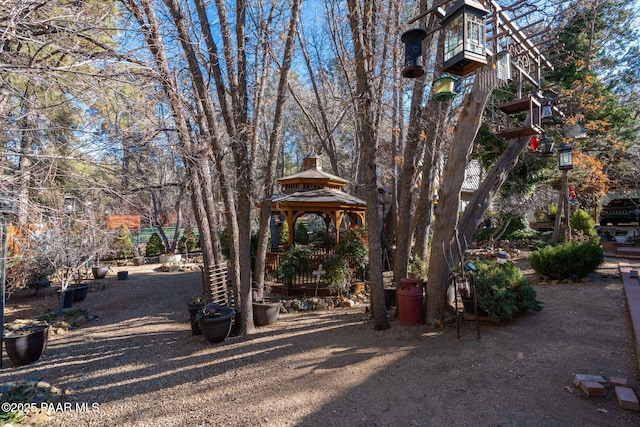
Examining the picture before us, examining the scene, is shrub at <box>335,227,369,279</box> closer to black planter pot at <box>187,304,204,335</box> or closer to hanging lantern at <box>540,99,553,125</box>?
black planter pot at <box>187,304,204,335</box>

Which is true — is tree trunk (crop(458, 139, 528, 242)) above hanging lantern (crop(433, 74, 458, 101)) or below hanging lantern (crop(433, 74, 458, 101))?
below

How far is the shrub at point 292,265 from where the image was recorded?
27.0 ft

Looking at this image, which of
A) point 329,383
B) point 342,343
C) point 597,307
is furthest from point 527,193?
point 329,383

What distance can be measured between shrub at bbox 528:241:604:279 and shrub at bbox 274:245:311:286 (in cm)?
586

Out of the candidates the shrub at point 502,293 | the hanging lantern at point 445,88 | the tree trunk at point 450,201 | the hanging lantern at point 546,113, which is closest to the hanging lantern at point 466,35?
the hanging lantern at point 445,88

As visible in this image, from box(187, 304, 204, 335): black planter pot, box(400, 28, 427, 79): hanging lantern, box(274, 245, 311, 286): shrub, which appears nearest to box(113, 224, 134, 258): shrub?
box(274, 245, 311, 286): shrub

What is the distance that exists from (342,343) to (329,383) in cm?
118

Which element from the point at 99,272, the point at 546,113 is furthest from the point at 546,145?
the point at 99,272

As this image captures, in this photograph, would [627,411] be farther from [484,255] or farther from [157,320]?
[484,255]

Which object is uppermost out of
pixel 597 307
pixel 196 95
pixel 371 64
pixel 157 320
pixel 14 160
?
pixel 371 64

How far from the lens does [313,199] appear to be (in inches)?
370

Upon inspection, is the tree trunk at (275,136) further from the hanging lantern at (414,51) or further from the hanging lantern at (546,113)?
the hanging lantern at (546,113)

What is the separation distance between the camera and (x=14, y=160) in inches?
152

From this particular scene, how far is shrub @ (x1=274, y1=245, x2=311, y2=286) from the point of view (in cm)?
822
